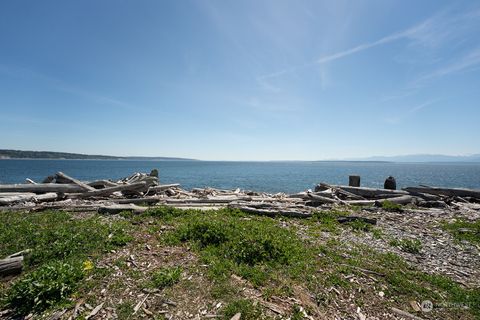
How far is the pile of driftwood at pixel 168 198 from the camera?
13391 millimetres

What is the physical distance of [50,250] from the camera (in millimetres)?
7328

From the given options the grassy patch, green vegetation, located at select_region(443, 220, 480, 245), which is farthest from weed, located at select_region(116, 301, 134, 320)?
green vegetation, located at select_region(443, 220, 480, 245)

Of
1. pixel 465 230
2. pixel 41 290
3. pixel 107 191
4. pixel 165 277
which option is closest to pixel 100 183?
pixel 107 191

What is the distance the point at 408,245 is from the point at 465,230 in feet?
14.8

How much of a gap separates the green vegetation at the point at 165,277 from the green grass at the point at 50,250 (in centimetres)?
175

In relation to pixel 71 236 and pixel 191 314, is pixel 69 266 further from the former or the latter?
pixel 191 314

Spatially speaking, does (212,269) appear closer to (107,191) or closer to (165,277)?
(165,277)

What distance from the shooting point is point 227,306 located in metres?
5.25

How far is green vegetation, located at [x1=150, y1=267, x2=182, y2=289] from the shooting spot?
602 centimetres

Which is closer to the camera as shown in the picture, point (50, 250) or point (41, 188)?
point (50, 250)

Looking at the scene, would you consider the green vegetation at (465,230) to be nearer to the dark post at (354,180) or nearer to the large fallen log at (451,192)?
the large fallen log at (451,192)

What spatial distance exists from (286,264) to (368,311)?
2.31m


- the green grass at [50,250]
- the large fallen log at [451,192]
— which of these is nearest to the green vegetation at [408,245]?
the green grass at [50,250]

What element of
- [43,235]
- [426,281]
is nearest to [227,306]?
[426,281]
